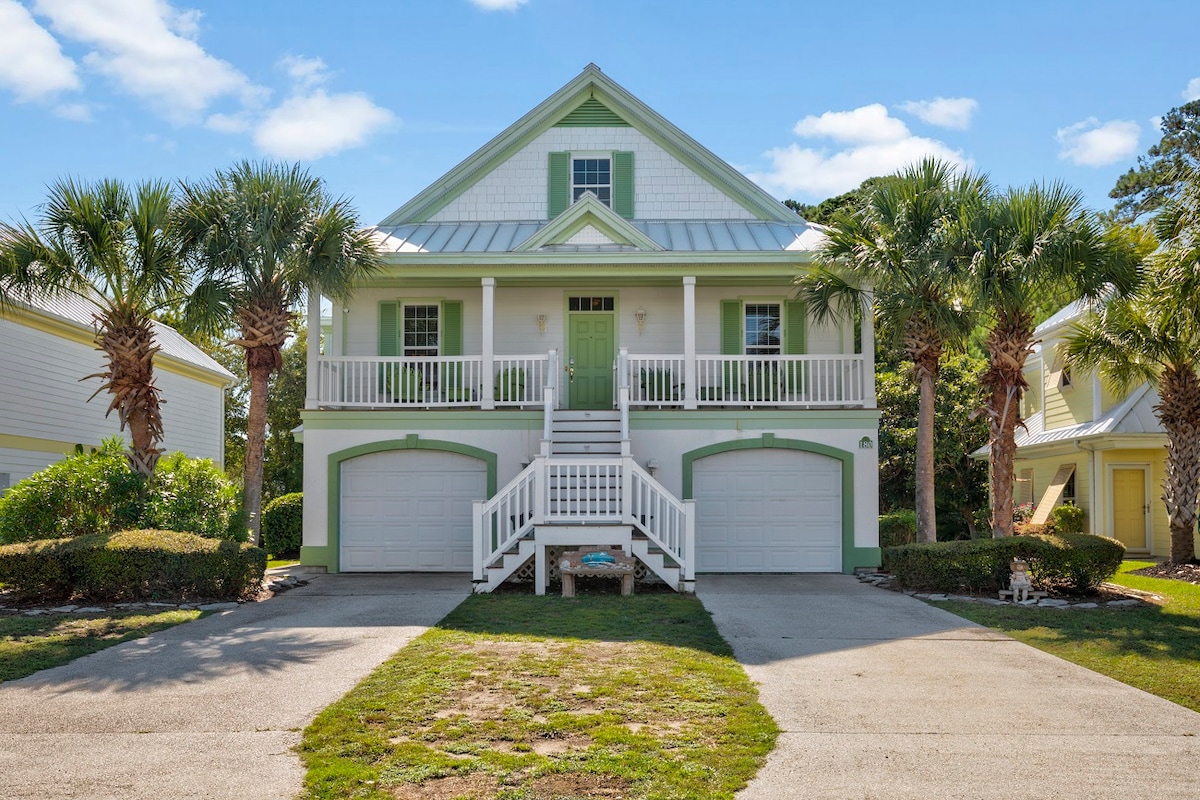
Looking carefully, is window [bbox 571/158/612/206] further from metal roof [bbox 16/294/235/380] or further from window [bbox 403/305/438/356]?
metal roof [bbox 16/294/235/380]

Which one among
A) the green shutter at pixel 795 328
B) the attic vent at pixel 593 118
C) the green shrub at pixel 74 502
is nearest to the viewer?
the green shrub at pixel 74 502

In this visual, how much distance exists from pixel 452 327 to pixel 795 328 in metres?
6.57

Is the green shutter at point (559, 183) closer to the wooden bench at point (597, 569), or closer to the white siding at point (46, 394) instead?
the white siding at point (46, 394)

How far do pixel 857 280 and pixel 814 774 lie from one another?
11923 millimetres

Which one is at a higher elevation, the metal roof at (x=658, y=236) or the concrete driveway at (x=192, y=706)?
the metal roof at (x=658, y=236)

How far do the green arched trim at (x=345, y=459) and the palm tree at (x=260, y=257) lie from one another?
6.61 ft

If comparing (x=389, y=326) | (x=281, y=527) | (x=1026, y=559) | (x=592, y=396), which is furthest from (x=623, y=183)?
(x=1026, y=559)

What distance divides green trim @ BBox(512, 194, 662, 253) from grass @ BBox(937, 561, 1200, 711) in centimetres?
835

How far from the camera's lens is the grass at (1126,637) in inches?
330

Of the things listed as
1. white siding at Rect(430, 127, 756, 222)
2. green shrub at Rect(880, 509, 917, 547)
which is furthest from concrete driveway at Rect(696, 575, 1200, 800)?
green shrub at Rect(880, 509, 917, 547)

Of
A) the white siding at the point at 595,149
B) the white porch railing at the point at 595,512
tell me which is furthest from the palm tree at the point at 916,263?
the white siding at the point at 595,149

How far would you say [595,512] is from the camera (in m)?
14.8

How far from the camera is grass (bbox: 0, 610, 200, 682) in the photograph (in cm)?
866

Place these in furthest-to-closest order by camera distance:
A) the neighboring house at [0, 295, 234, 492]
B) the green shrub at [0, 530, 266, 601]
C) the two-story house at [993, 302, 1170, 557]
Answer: the two-story house at [993, 302, 1170, 557]
the neighboring house at [0, 295, 234, 492]
the green shrub at [0, 530, 266, 601]
